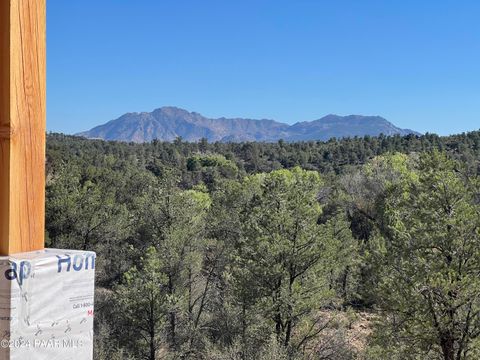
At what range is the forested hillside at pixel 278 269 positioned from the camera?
1073 cm

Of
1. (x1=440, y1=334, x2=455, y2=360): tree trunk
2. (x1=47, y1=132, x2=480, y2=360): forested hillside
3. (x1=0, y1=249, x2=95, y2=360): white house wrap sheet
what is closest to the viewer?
(x1=0, y1=249, x2=95, y2=360): white house wrap sheet

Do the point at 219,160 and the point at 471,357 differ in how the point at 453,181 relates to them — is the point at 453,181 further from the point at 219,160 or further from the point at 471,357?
the point at 219,160

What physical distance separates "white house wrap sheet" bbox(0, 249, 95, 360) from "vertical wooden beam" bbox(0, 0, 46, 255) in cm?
7

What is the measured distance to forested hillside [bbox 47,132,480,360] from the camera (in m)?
10.7

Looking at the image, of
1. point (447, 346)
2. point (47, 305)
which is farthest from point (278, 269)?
point (47, 305)

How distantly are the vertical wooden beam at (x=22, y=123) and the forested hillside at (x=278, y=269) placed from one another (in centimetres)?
1040

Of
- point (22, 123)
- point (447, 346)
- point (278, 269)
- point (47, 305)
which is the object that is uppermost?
point (22, 123)

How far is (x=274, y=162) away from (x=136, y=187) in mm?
39709

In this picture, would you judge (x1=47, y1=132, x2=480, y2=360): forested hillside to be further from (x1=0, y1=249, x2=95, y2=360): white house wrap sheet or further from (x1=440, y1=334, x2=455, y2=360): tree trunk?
(x1=0, y1=249, x2=95, y2=360): white house wrap sheet

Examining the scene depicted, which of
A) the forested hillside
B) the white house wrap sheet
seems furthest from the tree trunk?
the white house wrap sheet

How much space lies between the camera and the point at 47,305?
103cm

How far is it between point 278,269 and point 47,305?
14.9 metres

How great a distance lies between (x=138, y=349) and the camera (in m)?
18.9

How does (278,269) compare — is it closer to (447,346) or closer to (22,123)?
(447,346)
